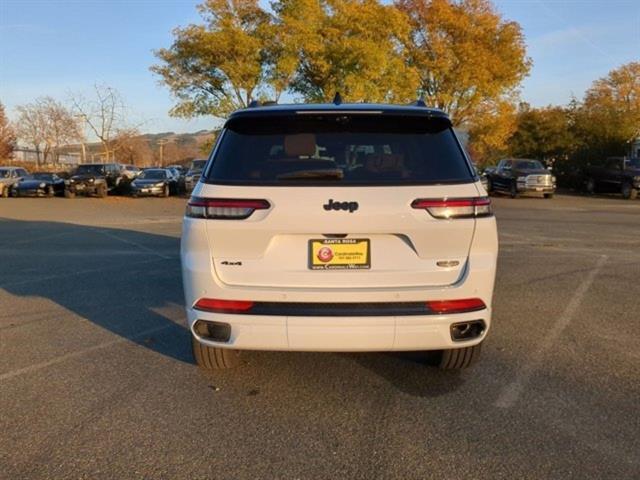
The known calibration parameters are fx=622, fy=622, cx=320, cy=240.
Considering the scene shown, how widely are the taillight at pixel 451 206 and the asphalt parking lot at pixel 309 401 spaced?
1.24 m

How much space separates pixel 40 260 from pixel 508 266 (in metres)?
7.32

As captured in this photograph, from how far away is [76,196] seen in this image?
32.9 metres

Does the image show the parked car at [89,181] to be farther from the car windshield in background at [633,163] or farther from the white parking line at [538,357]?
the white parking line at [538,357]

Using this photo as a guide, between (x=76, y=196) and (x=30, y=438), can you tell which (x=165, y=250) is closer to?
(x=30, y=438)

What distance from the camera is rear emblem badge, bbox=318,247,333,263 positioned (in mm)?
3762

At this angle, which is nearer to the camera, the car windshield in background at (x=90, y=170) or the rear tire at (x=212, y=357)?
the rear tire at (x=212, y=357)

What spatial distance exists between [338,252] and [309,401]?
1.06 m

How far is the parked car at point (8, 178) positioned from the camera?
34000mm

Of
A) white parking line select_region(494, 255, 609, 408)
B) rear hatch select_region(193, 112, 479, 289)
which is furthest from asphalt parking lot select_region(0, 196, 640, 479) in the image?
rear hatch select_region(193, 112, 479, 289)

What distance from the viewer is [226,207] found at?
3773mm

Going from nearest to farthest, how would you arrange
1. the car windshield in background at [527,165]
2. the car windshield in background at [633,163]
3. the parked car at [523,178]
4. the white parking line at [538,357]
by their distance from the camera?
the white parking line at [538,357]
the parked car at [523,178]
the car windshield in background at [527,165]
the car windshield in background at [633,163]

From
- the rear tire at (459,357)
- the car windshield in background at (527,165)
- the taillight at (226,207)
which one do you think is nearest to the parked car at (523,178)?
the car windshield in background at (527,165)

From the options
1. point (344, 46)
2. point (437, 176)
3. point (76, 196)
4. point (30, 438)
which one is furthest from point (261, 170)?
point (76, 196)

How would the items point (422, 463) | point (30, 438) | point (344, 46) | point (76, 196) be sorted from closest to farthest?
1. point (422, 463)
2. point (30, 438)
3. point (344, 46)
4. point (76, 196)
